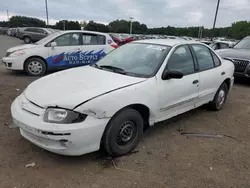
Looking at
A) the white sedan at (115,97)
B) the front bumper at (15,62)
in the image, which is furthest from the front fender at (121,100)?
the front bumper at (15,62)

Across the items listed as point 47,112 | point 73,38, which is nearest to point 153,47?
point 47,112

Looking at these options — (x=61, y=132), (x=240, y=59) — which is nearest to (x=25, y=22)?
(x=240, y=59)

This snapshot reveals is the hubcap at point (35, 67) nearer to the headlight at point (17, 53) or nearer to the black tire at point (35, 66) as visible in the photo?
the black tire at point (35, 66)

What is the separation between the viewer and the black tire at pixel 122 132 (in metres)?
3.08

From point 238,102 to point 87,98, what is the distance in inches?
187

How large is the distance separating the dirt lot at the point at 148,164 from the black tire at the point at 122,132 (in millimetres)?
138

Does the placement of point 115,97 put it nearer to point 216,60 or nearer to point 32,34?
point 216,60

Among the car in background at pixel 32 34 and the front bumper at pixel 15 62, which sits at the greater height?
the car in background at pixel 32 34

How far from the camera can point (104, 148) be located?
10.3 ft

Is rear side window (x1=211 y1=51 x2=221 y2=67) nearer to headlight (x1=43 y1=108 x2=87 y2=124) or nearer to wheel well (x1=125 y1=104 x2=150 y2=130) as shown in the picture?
wheel well (x1=125 y1=104 x2=150 y2=130)

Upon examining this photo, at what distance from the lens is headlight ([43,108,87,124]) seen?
2.80m

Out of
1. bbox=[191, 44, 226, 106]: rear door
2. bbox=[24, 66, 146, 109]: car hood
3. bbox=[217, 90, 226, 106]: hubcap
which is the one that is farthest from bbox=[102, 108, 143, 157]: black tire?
bbox=[217, 90, 226, 106]: hubcap

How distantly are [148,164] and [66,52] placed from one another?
239 inches

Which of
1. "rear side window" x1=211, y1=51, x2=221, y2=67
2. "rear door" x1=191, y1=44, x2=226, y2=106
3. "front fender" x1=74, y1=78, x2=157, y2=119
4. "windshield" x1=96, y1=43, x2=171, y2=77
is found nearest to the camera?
"front fender" x1=74, y1=78, x2=157, y2=119
